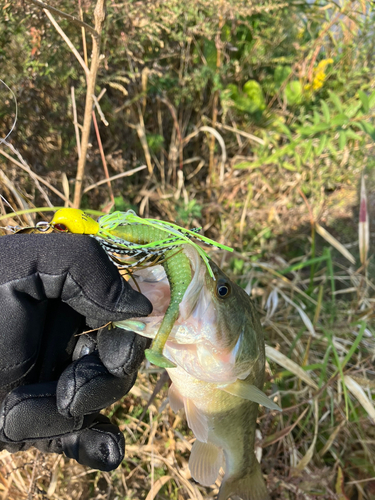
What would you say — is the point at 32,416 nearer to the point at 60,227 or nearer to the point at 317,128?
the point at 60,227

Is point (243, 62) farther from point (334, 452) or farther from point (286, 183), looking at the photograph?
point (334, 452)

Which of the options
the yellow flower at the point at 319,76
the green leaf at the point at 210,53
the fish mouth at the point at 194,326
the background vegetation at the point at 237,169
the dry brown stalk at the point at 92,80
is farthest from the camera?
the yellow flower at the point at 319,76

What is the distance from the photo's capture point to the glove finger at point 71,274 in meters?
1.13

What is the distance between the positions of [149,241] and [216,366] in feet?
2.07

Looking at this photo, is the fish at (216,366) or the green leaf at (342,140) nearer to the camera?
the fish at (216,366)

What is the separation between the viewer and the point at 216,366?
1.34 metres

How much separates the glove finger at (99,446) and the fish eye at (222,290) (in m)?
0.87

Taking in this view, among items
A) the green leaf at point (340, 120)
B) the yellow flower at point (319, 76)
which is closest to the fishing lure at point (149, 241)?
the green leaf at point (340, 120)

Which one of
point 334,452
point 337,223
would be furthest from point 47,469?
point 337,223

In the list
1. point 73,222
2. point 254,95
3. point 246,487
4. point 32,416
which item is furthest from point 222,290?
point 254,95

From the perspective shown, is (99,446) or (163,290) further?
(99,446)

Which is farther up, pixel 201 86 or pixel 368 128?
pixel 201 86

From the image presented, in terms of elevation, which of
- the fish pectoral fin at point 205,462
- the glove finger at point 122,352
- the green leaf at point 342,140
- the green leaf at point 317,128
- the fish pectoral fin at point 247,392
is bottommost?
the fish pectoral fin at point 205,462

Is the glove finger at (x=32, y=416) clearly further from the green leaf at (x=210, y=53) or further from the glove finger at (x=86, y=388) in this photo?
the green leaf at (x=210, y=53)
